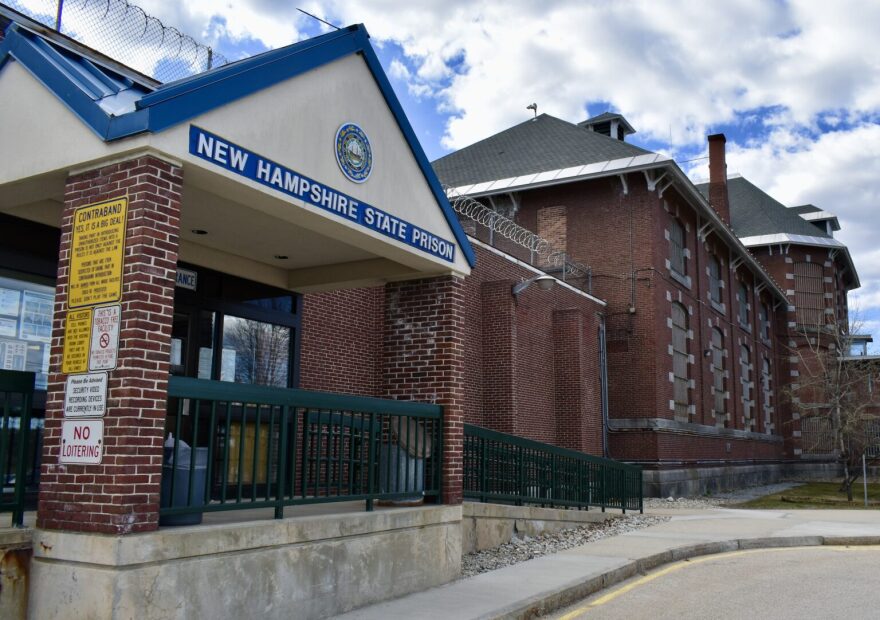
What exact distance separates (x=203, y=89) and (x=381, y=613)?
4894 millimetres

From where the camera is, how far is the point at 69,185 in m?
6.31

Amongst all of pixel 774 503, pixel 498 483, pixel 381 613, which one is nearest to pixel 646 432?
pixel 774 503

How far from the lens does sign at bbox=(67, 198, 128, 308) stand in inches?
232

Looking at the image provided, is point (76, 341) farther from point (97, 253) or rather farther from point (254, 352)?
point (254, 352)

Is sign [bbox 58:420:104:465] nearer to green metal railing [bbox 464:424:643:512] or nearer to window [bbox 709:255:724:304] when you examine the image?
green metal railing [bbox 464:424:643:512]

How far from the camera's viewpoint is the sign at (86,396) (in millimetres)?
5730

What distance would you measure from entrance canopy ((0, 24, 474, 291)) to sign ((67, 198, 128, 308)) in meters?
0.42

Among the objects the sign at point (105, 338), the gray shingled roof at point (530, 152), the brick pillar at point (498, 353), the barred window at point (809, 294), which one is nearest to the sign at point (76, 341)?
the sign at point (105, 338)

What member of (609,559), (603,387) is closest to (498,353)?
(603,387)

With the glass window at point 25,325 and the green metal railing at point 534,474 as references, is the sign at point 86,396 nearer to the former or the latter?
the glass window at point 25,325

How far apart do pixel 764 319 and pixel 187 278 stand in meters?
42.0

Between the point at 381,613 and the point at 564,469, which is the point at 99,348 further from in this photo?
the point at 564,469

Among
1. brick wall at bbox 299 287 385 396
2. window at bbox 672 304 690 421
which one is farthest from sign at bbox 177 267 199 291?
window at bbox 672 304 690 421

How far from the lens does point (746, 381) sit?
3975 centimetres
